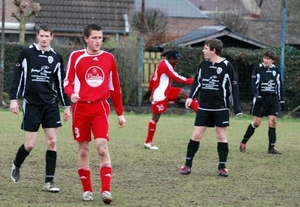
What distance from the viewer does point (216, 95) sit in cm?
1032

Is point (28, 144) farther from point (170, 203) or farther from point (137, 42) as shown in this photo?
point (137, 42)

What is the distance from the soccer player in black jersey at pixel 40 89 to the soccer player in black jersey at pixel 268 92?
5.55m

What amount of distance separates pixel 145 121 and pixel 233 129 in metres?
2.75

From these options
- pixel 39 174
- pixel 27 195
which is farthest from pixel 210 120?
pixel 27 195

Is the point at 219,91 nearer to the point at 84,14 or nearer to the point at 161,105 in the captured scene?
the point at 161,105

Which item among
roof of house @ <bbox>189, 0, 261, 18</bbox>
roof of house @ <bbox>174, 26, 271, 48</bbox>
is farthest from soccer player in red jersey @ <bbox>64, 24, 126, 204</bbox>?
roof of house @ <bbox>189, 0, 261, 18</bbox>

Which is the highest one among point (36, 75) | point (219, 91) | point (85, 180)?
point (36, 75)

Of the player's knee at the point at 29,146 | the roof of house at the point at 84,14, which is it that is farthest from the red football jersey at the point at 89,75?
the roof of house at the point at 84,14

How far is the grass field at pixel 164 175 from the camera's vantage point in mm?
8141

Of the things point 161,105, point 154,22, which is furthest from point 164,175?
point 154,22

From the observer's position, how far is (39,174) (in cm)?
991

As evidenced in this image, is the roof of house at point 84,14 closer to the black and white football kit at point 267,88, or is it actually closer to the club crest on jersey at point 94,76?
the black and white football kit at point 267,88

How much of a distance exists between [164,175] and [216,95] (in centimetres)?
132

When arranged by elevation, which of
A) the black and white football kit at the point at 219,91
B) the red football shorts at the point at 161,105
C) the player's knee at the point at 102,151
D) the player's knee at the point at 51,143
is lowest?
the red football shorts at the point at 161,105
